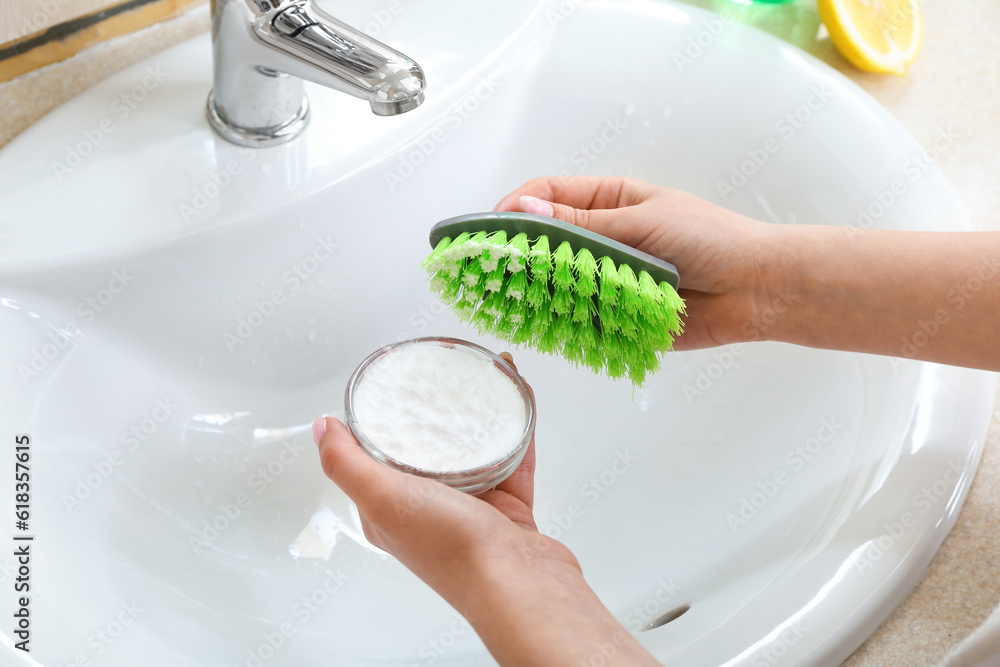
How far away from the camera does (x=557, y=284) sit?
0.50m

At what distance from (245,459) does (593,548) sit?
0.29 m

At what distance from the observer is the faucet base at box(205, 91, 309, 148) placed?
2.08 ft

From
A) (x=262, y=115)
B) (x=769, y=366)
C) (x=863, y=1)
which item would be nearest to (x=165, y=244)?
(x=262, y=115)

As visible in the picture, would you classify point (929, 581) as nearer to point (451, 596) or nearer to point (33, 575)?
point (451, 596)
